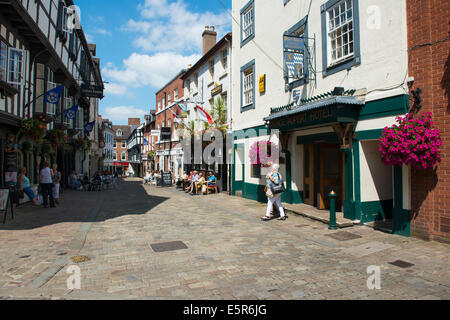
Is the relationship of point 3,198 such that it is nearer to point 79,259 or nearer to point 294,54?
point 79,259

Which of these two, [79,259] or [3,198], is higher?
[3,198]

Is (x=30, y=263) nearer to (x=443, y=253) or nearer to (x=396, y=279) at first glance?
(x=396, y=279)

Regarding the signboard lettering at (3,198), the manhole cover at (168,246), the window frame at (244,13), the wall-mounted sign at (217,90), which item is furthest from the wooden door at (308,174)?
the signboard lettering at (3,198)

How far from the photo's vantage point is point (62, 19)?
15.2 m

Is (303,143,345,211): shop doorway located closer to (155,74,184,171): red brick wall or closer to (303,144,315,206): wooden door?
(303,144,315,206): wooden door

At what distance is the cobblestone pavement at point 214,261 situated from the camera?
4133mm

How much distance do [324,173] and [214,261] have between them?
6311 mm

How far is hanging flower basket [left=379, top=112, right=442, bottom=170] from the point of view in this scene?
6043 mm

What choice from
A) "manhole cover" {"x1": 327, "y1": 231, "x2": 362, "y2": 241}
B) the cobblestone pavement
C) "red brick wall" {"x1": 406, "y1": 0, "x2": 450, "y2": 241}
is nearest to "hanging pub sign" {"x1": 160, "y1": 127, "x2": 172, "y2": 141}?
the cobblestone pavement

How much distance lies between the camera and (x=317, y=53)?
968 centimetres

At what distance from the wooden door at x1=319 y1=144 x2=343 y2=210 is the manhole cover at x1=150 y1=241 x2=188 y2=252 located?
5560mm

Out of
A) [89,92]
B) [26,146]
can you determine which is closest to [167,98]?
[89,92]
